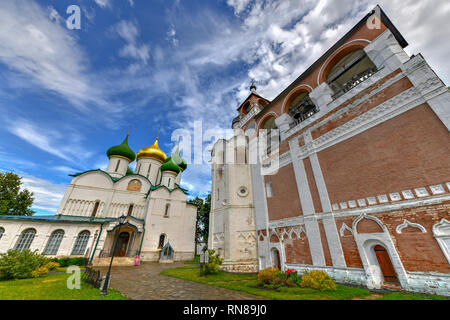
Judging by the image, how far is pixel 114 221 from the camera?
720 inches

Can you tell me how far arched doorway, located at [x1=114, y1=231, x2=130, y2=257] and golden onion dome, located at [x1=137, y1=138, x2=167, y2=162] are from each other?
1265 cm

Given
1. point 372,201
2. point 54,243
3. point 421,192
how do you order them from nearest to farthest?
point 421,192 → point 372,201 → point 54,243

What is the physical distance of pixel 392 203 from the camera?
6.70 meters

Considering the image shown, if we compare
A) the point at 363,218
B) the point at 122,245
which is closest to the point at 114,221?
the point at 122,245

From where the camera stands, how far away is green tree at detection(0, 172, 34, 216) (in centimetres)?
2155

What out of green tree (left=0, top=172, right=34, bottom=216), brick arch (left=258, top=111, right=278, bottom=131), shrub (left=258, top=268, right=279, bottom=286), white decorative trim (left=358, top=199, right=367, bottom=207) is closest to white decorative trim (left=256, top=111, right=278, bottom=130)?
brick arch (left=258, top=111, right=278, bottom=131)

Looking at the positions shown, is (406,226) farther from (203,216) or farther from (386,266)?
(203,216)

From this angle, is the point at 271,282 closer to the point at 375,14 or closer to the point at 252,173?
the point at 252,173

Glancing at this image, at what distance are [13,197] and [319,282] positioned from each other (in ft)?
114

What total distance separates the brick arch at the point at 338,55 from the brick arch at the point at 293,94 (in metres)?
0.93

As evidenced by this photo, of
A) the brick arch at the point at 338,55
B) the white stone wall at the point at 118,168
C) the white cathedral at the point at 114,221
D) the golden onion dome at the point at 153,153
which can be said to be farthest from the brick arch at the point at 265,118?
the white stone wall at the point at 118,168

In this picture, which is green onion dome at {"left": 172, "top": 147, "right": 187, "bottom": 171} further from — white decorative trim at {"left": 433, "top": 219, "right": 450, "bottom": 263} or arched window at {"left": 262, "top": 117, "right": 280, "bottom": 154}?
white decorative trim at {"left": 433, "top": 219, "right": 450, "bottom": 263}

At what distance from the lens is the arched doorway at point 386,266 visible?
6598mm
